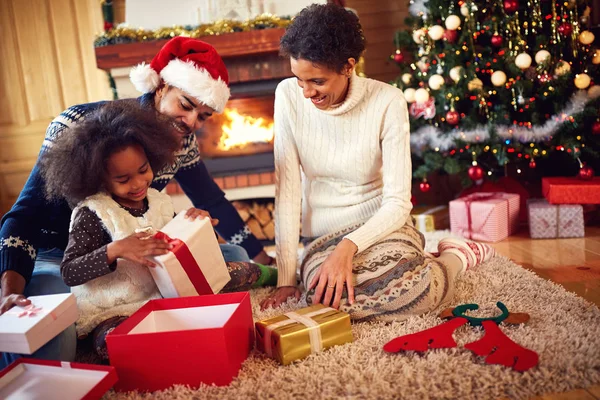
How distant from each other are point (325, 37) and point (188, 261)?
742 millimetres

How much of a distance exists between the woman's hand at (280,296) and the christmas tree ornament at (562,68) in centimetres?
177

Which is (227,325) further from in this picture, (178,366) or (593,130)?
(593,130)

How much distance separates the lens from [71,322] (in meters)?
1.31

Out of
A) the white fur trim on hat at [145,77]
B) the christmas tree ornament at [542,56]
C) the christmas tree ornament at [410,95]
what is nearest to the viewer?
the white fur trim on hat at [145,77]

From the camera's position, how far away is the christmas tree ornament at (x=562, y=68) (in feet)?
8.43

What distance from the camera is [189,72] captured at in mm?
1754

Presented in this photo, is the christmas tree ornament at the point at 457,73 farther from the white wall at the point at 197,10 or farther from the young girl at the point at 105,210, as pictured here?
the young girl at the point at 105,210

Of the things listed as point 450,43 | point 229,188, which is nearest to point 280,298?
point 229,188

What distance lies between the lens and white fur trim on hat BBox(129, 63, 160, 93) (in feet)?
5.83

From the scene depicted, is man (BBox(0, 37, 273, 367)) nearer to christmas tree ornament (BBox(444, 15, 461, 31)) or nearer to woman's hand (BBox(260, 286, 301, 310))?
woman's hand (BBox(260, 286, 301, 310))

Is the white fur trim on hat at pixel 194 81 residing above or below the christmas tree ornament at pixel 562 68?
above

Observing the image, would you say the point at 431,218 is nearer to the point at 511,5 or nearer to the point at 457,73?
the point at 457,73

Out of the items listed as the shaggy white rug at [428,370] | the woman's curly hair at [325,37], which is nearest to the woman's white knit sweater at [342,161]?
the woman's curly hair at [325,37]

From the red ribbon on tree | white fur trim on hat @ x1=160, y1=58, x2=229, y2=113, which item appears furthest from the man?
the red ribbon on tree
